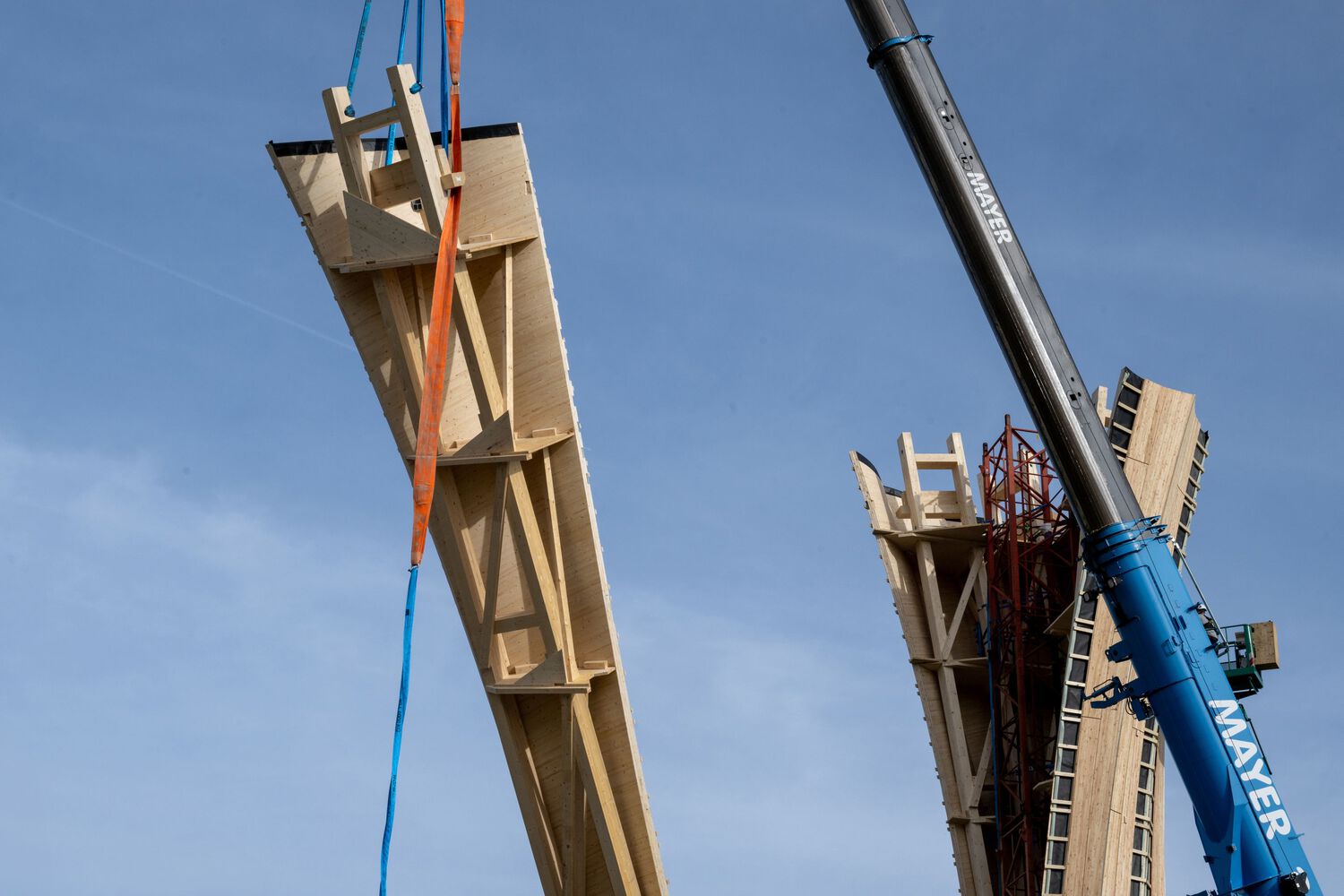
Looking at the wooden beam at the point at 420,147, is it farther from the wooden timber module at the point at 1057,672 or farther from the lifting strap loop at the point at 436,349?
the wooden timber module at the point at 1057,672

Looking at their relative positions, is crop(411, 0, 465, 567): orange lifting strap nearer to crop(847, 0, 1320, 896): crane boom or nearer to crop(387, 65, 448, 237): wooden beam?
crop(387, 65, 448, 237): wooden beam

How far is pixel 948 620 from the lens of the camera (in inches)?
1184

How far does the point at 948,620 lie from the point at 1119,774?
7.64 meters

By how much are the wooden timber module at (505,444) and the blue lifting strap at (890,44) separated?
14.2 feet

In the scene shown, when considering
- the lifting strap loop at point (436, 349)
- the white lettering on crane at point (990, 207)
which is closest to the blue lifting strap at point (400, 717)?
the lifting strap loop at point (436, 349)

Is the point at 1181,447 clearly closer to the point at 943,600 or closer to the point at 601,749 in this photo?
the point at 943,600

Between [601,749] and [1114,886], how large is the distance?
27.0 feet

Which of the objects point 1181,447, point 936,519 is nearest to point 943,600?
point 936,519

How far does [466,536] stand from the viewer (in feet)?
62.6

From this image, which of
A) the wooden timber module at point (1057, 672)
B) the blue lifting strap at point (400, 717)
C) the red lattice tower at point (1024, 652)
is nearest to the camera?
the blue lifting strap at point (400, 717)

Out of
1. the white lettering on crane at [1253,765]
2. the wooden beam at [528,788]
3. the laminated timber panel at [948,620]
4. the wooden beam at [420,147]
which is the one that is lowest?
the white lettering on crane at [1253,765]

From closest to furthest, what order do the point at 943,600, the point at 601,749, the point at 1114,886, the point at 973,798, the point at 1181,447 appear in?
1. the point at 601,749
2. the point at 1114,886
3. the point at 1181,447
4. the point at 973,798
5. the point at 943,600

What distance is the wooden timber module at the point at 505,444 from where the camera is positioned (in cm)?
1822

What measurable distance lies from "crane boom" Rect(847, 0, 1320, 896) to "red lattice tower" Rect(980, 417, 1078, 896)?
33.7 feet
